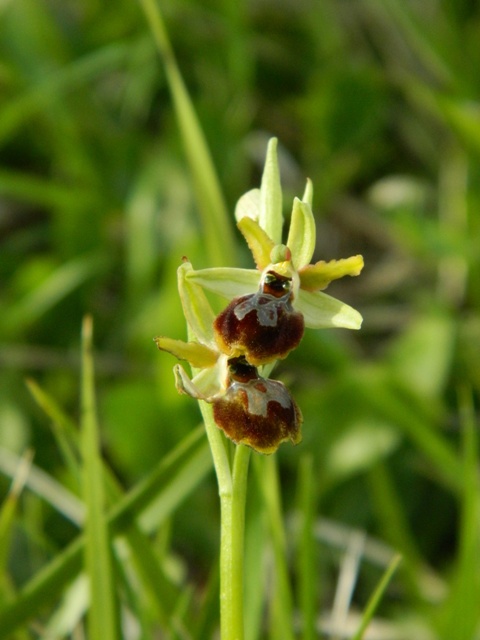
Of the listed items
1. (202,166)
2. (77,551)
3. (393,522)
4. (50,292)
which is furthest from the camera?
(50,292)

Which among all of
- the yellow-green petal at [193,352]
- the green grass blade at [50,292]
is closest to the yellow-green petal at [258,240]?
the yellow-green petal at [193,352]

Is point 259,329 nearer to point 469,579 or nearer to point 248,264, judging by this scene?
point 469,579

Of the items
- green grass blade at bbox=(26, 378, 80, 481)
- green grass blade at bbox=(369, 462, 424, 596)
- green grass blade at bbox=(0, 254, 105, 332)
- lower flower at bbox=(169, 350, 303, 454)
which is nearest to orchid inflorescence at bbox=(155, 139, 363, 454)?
lower flower at bbox=(169, 350, 303, 454)

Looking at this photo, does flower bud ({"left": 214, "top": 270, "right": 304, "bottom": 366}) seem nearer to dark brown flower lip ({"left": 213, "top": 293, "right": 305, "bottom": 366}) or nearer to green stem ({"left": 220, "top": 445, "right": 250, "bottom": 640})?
dark brown flower lip ({"left": 213, "top": 293, "right": 305, "bottom": 366})

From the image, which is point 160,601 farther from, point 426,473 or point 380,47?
point 380,47

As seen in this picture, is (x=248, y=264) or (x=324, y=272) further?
(x=248, y=264)

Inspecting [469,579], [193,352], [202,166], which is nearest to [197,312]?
[193,352]

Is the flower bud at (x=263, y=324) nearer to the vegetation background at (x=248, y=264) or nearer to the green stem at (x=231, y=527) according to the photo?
the green stem at (x=231, y=527)
